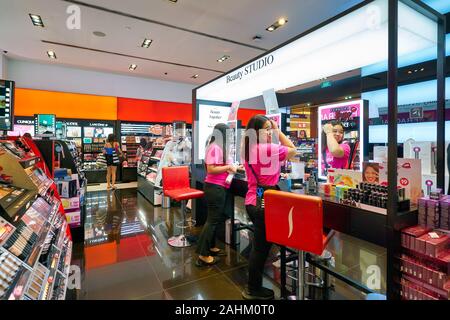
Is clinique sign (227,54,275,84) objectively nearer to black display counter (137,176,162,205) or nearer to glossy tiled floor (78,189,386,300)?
glossy tiled floor (78,189,386,300)

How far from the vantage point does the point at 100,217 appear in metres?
4.52

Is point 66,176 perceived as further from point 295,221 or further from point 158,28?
point 158,28

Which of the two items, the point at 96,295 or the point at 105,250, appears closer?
the point at 96,295

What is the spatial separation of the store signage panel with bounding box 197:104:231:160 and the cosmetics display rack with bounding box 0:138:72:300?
2.33 meters

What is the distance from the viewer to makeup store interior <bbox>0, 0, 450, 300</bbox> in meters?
1.56

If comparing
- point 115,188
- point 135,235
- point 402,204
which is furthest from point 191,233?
point 115,188

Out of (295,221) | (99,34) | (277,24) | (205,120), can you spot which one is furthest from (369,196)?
(99,34)

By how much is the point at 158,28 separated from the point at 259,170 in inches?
172

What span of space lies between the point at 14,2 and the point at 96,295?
16.2 feet

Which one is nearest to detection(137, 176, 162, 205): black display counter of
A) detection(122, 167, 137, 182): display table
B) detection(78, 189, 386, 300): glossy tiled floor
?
detection(78, 189, 386, 300): glossy tiled floor

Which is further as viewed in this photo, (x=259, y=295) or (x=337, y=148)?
(x=337, y=148)

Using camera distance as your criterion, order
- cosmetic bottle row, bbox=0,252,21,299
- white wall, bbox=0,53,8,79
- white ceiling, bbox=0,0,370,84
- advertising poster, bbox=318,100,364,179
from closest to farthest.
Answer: cosmetic bottle row, bbox=0,252,21,299, advertising poster, bbox=318,100,364,179, white ceiling, bbox=0,0,370,84, white wall, bbox=0,53,8,79

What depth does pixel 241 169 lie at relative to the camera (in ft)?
10.5
